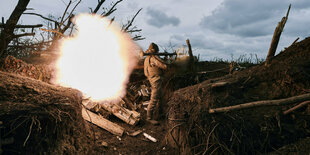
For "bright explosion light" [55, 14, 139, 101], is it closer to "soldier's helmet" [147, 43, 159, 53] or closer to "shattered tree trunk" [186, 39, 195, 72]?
"soldier's helmet" [147, 43, 159, 53]

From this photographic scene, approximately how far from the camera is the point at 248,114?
3.71m

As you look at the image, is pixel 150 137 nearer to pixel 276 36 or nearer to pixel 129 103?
pixel 129 103

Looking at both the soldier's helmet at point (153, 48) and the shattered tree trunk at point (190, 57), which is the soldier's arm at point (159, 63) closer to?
the soldier's helmet at point (153, 48)

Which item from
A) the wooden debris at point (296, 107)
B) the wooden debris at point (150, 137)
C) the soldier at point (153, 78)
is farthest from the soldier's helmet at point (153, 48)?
the wooden debris at point (296, 107)

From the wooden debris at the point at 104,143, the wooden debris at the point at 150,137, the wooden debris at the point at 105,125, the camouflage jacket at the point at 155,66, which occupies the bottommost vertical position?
the wooden debris at the point at 150,137

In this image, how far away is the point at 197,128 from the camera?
3.79 meters

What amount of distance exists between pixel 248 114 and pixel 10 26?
6.21 meters

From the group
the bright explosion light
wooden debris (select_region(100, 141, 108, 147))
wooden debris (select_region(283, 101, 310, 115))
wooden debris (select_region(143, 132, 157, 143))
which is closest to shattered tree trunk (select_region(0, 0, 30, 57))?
the bright explosion light

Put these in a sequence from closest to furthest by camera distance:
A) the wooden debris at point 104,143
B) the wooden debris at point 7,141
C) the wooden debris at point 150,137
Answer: the wooden debris at point 7,141 → the wooden debris at point 104,143 → the wooden debris at point 150,137

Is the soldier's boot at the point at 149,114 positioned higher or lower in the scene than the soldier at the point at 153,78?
lower

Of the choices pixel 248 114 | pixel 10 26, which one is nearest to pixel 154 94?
pixel 248 114

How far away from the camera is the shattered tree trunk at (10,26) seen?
4902 mm

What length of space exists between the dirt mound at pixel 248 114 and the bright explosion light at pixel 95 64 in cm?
377

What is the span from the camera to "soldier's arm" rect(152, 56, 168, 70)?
6.46 m
